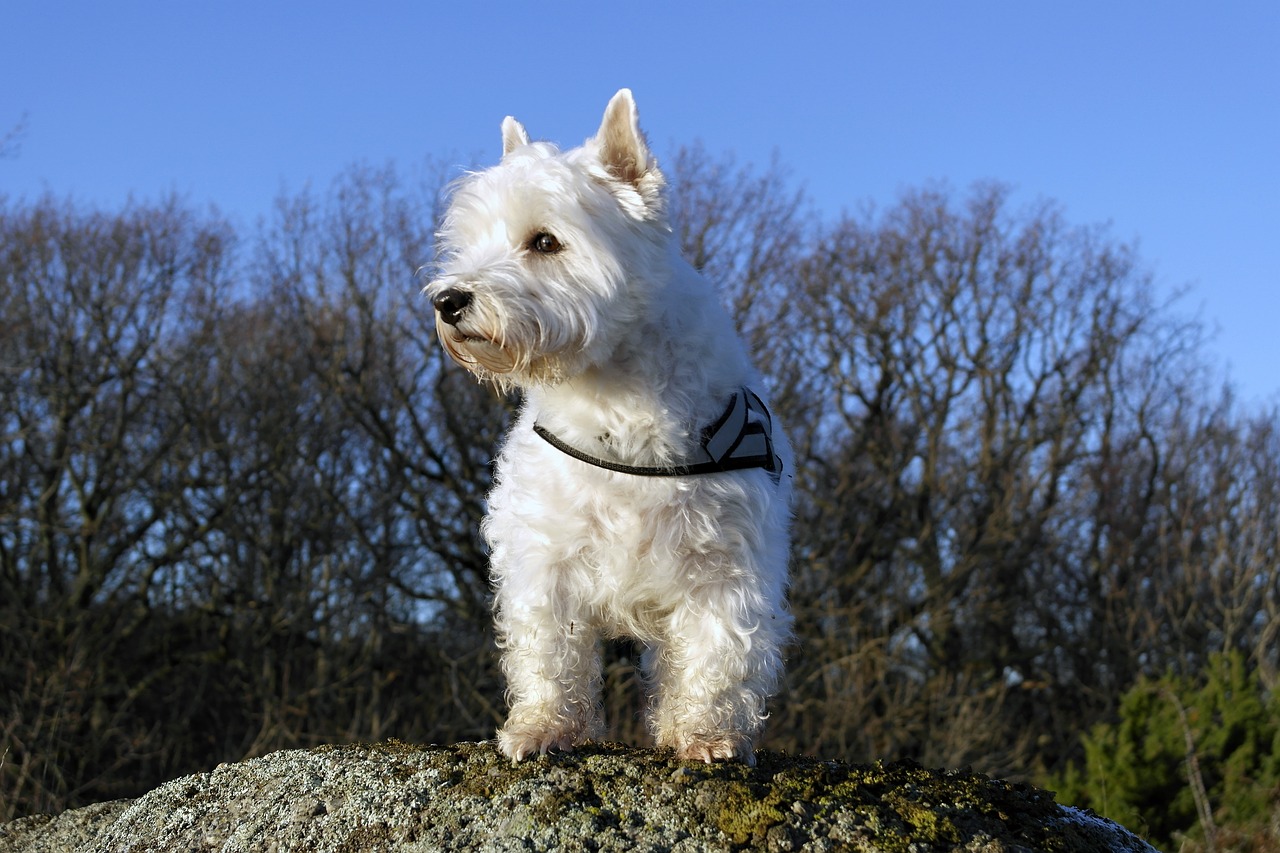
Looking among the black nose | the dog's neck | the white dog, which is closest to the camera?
the black nose

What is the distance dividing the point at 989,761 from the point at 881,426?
8.44 meters

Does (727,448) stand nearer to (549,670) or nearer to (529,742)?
(549,670)

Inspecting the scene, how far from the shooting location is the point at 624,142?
15.6 ft

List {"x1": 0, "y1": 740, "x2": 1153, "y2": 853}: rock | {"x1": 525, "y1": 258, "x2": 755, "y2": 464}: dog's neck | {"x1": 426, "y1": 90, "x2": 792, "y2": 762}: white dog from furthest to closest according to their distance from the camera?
1. {"x1": 525, "y1": 258, "x2": 755, "y2": 464}: dog's neck
2. {"x1": 426, "y1": 90, "x2": 792, "y2": 762}: white dog
3. {"x1": 0, "y1": 740, "x2": 1153, "y2": 853}: rock

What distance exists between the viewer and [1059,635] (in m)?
29.6

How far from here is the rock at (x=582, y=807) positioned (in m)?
3.79

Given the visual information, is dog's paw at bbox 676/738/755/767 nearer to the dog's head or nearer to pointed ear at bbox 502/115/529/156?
the dog's head

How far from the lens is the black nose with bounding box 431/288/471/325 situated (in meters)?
4.33

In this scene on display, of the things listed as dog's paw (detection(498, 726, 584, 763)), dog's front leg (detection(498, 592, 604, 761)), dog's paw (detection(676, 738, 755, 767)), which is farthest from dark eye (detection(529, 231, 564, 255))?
dog's paw (detection(676, 738, 755, 767))

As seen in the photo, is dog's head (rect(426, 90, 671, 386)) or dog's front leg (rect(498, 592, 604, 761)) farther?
dog's front leg (rect(498, 592, 604, 761))

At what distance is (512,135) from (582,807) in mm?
2911

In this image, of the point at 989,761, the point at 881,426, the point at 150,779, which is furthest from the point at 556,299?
the point at 881,426

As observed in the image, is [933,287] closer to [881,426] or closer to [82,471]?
[881,426]

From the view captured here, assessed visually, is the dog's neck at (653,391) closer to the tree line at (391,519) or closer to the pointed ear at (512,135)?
the pointed ear at (512,135)
